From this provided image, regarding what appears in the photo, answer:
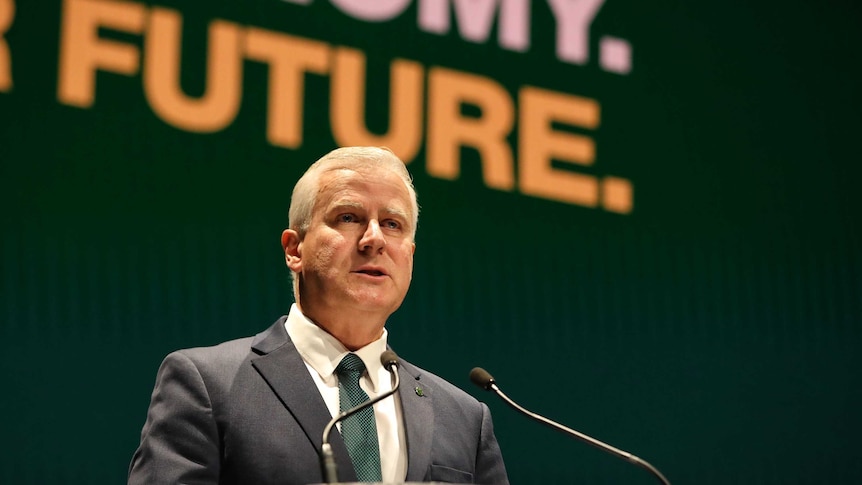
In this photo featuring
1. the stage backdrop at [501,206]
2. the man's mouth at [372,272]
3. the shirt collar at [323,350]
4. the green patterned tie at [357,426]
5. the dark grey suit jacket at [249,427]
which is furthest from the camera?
the stage backdrop at [501,206]

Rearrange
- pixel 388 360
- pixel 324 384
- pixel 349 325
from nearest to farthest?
pixel 388 360, pixel 324 384, pixel 349 325

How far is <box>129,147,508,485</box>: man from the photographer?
2.00m

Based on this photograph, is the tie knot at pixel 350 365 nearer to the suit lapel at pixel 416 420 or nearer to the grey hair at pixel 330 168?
the suit lapel at pixel 416 420

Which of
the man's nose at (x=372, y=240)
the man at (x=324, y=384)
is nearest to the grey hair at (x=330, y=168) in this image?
the man at (x=324, y=384)

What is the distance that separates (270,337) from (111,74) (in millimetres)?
1550

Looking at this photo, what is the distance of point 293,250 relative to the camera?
8.14 ft

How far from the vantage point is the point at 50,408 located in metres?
3.20

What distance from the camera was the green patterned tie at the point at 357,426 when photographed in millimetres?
2092

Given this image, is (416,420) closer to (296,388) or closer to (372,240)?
(296,388)

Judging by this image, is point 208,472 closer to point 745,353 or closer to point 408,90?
point 408,90

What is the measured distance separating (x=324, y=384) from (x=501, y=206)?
1.94 m

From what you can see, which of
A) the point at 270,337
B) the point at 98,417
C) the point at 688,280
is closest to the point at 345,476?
the point at 270,337

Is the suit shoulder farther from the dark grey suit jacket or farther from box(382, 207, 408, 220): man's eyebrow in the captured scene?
box(382, 207, 408, 220): man's eyebrow

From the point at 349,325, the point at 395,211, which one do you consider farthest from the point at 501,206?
the point at 349,325
